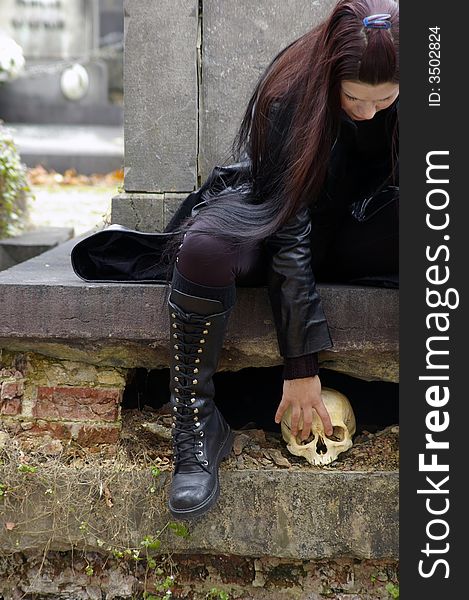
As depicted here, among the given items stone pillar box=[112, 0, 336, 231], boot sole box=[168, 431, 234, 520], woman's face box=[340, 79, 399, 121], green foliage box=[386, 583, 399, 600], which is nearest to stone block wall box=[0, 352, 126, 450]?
boot sole box=[168, 431, 234, 520]

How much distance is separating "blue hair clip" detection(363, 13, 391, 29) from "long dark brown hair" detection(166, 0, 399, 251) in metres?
0.01

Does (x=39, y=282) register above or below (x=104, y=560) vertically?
above

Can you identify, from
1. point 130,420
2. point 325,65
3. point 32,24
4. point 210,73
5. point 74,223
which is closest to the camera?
point 325,65

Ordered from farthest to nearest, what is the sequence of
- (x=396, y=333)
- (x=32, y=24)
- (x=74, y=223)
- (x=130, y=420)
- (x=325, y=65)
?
(x=32, y=24) → (x=74, y=223) → (x=130, y=420) → (x=396, y=333) → (x=325, y=65)

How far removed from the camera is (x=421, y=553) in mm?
2723

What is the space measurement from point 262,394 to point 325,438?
27.5 inches

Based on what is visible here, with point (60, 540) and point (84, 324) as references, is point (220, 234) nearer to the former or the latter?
point (84, 324)

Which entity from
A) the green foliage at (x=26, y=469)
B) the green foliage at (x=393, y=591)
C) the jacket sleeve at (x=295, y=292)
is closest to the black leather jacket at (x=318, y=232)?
the jacket sleeve at (x=295, y=292)

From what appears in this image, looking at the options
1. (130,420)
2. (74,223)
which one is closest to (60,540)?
(130,420)

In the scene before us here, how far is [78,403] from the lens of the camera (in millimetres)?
3156

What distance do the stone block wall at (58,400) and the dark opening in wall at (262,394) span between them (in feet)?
1.13

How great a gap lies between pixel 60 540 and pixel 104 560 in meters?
0.17

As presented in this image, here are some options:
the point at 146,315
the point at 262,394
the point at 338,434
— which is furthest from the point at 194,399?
the point at 262,394

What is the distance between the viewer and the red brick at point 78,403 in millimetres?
3146
